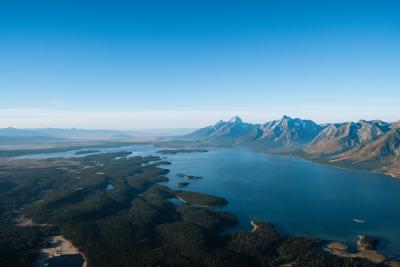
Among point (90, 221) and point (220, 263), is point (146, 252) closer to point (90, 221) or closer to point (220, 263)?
point (220, 263)

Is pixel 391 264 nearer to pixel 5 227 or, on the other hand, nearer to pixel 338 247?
pixel 338 247

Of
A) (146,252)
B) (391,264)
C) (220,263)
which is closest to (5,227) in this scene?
(146,252)

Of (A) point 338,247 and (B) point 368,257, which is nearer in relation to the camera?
(B) point 368,257

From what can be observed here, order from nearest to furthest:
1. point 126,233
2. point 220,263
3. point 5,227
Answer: point 220,263, point 126,233, point 5,227

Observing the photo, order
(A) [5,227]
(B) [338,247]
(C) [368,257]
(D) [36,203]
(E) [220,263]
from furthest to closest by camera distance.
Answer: (D) [36,203], (A) [5,227], (B) [338,247], (C) [368,257], (E) [220,263]

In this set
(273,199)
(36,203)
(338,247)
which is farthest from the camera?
(273,199)

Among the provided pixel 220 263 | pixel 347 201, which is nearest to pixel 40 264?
pixel 220 263
